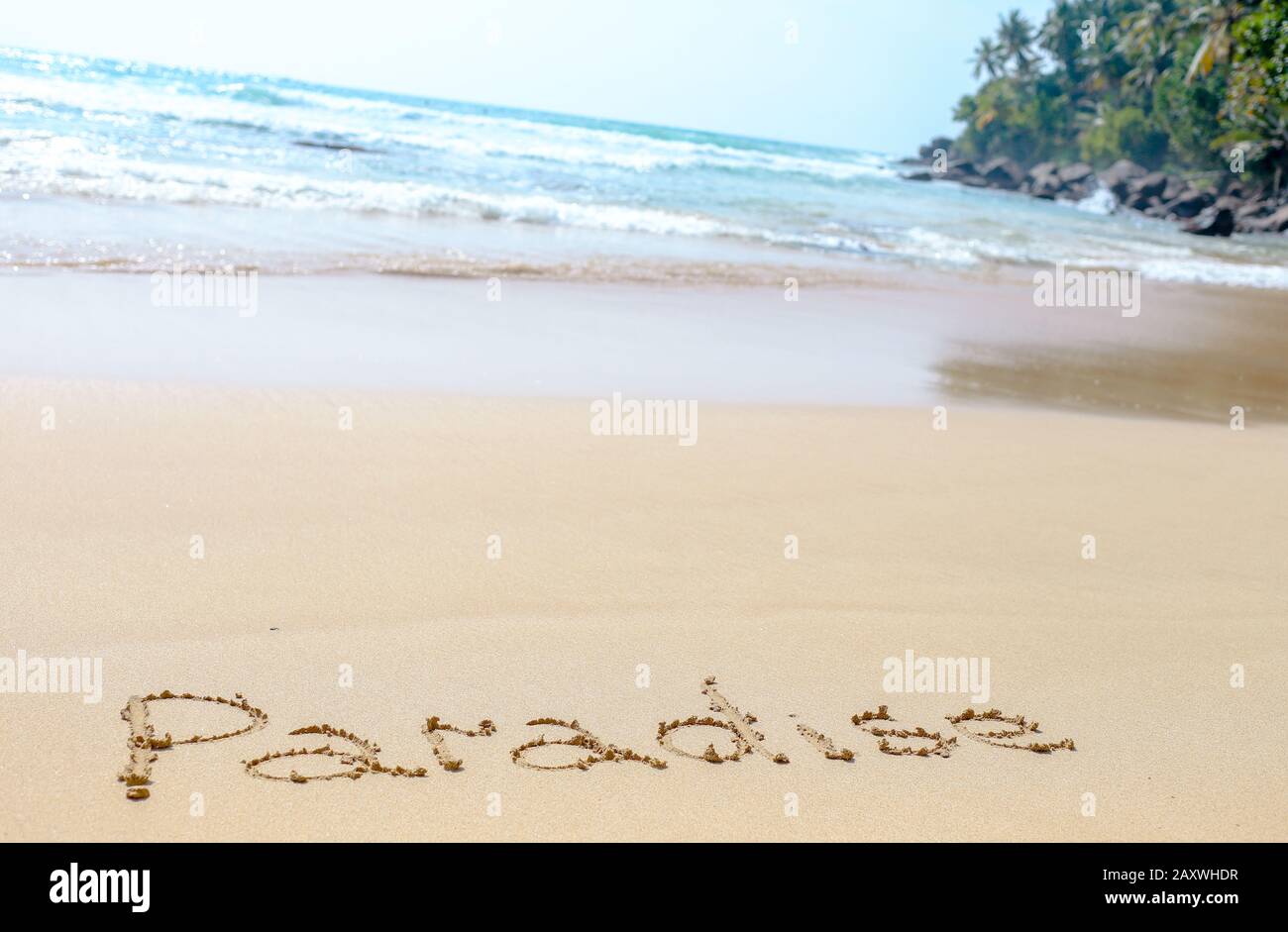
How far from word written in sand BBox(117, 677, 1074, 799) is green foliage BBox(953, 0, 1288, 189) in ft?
97.1

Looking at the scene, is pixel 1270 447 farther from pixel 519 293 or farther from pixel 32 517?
pixel 32 517

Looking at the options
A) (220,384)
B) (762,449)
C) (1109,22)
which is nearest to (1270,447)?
(762,449)

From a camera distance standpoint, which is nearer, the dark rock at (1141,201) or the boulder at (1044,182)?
the dark rock at (1141,201)

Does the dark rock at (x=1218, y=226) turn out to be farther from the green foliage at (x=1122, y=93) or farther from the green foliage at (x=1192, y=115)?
the green foliage at (x=1192, y=115)

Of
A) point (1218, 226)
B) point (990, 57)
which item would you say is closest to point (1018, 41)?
point (990, 57)

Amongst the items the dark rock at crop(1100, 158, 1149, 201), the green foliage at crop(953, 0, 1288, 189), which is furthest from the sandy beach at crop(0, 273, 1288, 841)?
the dark rock at crop(1100, 158, 1149, 201)

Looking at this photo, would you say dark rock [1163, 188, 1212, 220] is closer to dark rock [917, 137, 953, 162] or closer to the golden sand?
dark rock [917, 137, 953, 162]

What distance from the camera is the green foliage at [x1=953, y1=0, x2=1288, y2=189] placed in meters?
41.5

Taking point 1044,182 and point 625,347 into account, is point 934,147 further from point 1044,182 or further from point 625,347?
point 625,347

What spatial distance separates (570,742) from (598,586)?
1.11 m

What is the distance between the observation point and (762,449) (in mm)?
6180

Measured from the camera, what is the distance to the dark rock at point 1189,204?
4406cm

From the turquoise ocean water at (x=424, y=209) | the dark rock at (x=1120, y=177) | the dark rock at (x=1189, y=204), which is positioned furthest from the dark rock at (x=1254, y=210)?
the dark rock at (x=1120, y=177)

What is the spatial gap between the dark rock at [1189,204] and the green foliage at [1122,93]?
6.08ft
